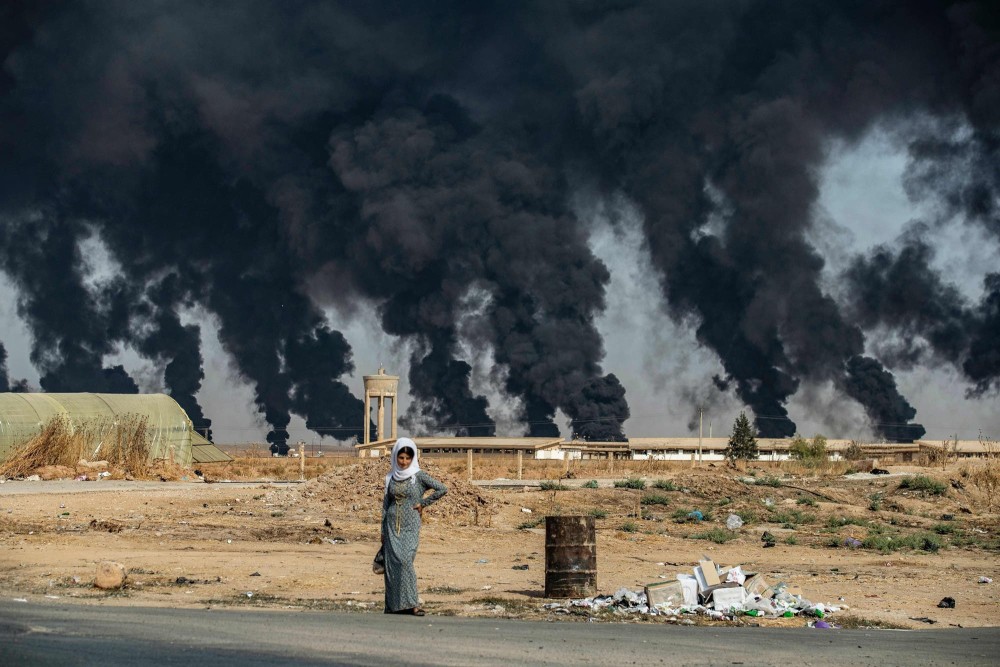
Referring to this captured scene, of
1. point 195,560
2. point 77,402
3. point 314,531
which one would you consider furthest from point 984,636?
point 77,402

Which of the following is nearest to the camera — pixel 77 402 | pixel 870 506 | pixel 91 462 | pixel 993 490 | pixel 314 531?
pixel 314 531

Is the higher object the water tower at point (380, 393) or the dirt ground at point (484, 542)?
the water tower at point (380, 393)

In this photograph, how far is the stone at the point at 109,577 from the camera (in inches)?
533

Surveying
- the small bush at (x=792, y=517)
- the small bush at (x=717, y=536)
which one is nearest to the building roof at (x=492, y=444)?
the small bush at (x=792, y=517)

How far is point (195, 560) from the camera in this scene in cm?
1723

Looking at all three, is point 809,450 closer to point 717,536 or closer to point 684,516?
point 684,516

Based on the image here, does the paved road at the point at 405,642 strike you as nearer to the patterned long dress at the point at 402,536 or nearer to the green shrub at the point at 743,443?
the patterned long dress at the point at 402,536

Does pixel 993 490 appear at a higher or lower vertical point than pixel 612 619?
higher

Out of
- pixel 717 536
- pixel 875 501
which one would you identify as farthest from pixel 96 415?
pixel 717 536

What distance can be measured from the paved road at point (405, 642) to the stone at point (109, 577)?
200 centimetres

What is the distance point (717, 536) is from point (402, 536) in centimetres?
1323

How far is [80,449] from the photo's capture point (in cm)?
4403

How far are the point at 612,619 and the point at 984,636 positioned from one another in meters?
3.73

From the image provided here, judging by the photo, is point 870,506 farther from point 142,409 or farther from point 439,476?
point 142,409
